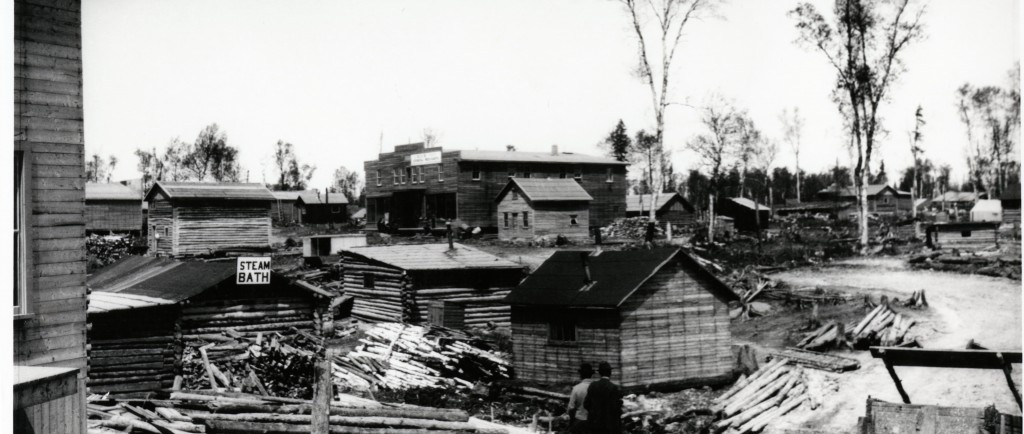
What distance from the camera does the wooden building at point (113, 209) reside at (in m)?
48.1

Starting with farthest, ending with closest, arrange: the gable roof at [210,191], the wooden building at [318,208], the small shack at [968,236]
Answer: the wooden building at [318,208]
the gable roof at [210,191]
the small shack at [968,236]

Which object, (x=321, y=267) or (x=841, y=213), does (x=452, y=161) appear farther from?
(x=841, y=213)

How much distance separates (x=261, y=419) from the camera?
35.9ft

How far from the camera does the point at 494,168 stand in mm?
48688

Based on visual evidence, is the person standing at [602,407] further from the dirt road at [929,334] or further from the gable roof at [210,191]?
the gable roof at [210,191]

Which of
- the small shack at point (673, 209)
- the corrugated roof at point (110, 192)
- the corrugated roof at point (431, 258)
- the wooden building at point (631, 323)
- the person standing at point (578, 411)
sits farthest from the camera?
the small shack at point (673, 209)

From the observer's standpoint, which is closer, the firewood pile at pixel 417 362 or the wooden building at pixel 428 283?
the firewood pile at pixel 417 362

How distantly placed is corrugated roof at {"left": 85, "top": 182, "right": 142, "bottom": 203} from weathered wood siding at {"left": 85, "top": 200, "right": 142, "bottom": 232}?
30cm

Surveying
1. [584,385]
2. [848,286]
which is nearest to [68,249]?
[584,385]

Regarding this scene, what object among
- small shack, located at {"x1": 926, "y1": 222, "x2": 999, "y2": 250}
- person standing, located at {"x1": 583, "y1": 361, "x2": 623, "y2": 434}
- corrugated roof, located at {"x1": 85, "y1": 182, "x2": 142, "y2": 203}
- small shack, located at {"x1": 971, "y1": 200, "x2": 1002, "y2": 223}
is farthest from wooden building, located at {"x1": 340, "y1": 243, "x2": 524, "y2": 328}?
small shack, located at {"x1": 971, "y1": 200, "x2": 1002, "y2": 223}

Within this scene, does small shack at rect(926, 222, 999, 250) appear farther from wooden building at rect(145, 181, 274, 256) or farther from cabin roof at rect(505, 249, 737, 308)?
wooden building at rect(145, 181, 274, 256)

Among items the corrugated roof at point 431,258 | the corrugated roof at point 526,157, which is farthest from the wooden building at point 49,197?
the corrugated roof at point 526,157

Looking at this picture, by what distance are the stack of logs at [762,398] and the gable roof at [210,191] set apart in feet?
89.3

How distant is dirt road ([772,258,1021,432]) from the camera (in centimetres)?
1537
